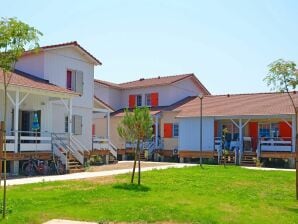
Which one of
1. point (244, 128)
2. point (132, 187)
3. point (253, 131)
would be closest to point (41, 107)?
point (132, 187)

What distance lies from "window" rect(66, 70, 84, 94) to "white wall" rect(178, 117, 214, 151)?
8.73m

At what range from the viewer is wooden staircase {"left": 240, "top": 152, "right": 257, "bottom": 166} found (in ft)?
96.7

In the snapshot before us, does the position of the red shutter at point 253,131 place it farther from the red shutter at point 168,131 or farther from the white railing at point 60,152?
the white railing at point 60,152

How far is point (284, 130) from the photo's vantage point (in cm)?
3123

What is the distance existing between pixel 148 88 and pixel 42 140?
19103 millimetres

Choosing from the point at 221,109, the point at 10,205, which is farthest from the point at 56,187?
the point at 221,109

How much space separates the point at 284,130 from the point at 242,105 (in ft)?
12.0

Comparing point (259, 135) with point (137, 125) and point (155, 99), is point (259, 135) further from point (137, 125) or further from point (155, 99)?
point (137, 125)

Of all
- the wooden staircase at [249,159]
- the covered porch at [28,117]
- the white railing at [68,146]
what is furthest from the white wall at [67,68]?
the wooden staircase at [249,159]

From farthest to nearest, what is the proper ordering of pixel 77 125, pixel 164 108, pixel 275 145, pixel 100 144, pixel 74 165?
pixel 164 108
pixel 275 145
pixel 100 144
pixel 77 125
pixel 74 165

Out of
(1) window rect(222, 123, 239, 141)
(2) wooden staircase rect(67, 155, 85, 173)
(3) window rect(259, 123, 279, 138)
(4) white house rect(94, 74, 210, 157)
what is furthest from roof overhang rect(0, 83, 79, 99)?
(3) window rect(259, 123, 279, 138)

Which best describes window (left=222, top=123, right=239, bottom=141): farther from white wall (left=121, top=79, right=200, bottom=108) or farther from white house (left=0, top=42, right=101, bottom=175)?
white house (left=0, top=42, right=101, bottom=175)

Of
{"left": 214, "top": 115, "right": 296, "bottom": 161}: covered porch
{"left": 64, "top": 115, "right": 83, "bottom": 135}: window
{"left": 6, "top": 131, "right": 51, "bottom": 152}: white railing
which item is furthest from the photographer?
{"left": 214, "top": 115, "right": 296, "bottom": 161}: covered porch

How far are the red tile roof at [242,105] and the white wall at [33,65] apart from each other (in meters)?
11.8
